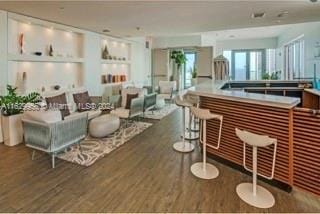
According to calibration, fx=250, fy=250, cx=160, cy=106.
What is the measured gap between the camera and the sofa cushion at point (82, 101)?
6.49 meters

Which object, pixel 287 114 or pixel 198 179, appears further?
pixel 198 179

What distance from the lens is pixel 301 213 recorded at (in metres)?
2.66

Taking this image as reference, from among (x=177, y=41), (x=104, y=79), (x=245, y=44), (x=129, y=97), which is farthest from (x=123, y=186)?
(x=245, y=44)

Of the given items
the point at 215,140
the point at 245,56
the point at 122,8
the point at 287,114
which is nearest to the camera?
the point at 287,114

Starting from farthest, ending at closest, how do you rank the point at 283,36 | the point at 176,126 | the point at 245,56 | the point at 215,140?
the point at 245,56, the point at 283,36, the point at 176,126, the point at 215,140

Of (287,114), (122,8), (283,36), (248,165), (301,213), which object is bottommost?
(301,213)

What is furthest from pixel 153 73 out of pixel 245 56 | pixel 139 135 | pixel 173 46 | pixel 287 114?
pixel 287 114

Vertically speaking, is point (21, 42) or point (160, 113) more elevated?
point (21, 42)

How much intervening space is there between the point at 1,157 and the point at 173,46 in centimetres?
933

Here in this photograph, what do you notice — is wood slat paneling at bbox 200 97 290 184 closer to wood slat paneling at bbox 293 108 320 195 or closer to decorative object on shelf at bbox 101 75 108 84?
wood slat paneling at bbox 293 108 320 195

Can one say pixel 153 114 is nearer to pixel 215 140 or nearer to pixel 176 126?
pixel 176 126

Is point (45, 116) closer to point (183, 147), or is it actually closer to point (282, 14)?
point (183, 147)

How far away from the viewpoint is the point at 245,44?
46.5 feet

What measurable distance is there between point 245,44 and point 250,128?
39.0 ft
